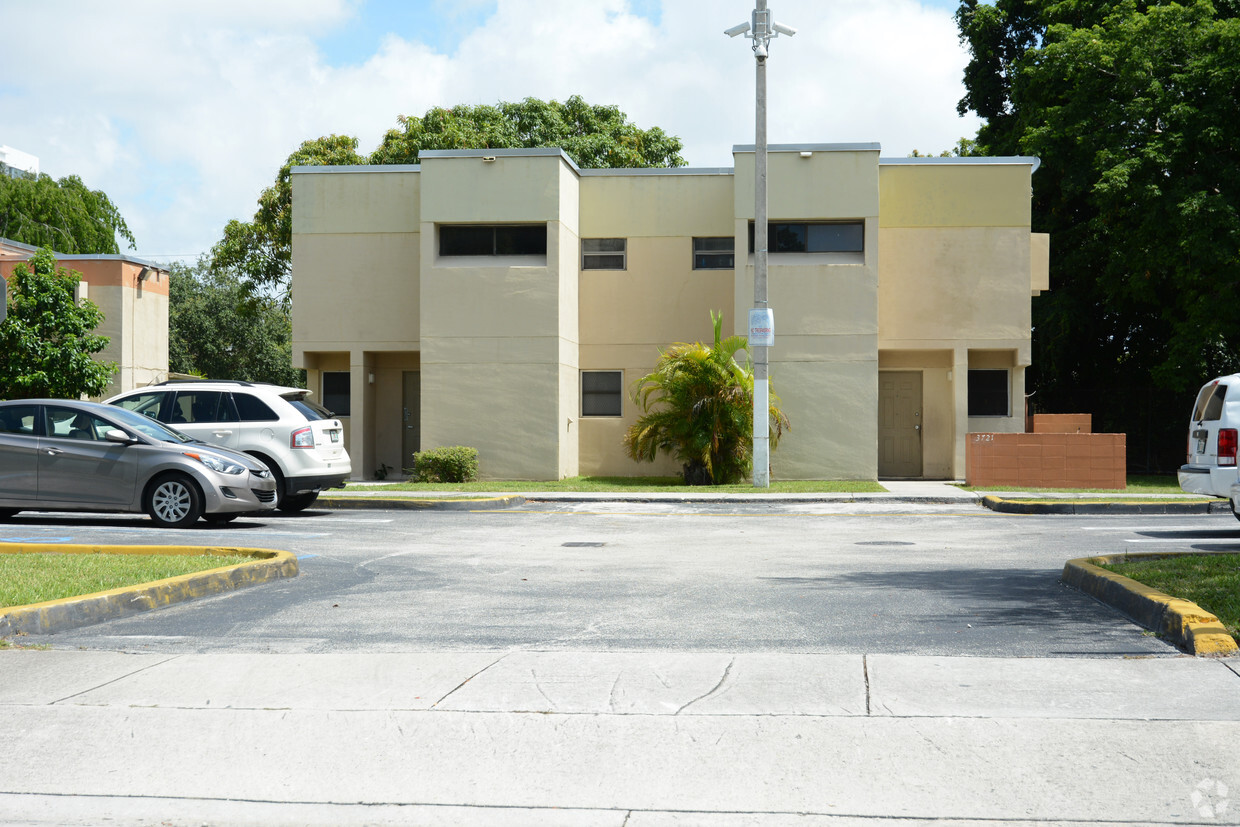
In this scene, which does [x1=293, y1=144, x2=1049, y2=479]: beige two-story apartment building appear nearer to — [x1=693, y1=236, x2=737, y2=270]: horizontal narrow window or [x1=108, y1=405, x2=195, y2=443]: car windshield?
[x1=693, y1=236, x2=737, y2=270]: horizontal narrow window

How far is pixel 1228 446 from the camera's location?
1298 centimetres

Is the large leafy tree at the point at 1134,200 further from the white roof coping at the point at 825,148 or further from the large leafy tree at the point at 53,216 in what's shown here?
the large leafy tree at the point at 53,216

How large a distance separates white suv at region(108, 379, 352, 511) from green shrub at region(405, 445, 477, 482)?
6352mm

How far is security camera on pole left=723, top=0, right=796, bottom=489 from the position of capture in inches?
836

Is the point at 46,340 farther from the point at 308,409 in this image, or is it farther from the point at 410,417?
the point at 308,409

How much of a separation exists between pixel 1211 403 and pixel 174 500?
1216 cm

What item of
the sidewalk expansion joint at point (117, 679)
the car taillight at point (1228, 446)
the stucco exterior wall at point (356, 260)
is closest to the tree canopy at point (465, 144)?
the stucco exterior wall at point (356, 260)

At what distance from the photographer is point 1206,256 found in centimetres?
2534

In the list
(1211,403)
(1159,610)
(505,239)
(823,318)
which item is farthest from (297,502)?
(1159,610)

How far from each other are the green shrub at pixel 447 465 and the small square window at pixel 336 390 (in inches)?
172

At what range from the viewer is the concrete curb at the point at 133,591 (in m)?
7.53

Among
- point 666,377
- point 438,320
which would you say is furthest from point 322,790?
point 438,320

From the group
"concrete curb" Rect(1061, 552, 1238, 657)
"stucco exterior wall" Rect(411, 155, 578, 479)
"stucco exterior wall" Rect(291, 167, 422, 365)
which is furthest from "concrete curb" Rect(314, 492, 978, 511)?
Result: "concrete curb" Rect(1061, 552, 1238, 657)

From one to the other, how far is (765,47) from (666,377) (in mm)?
6388
